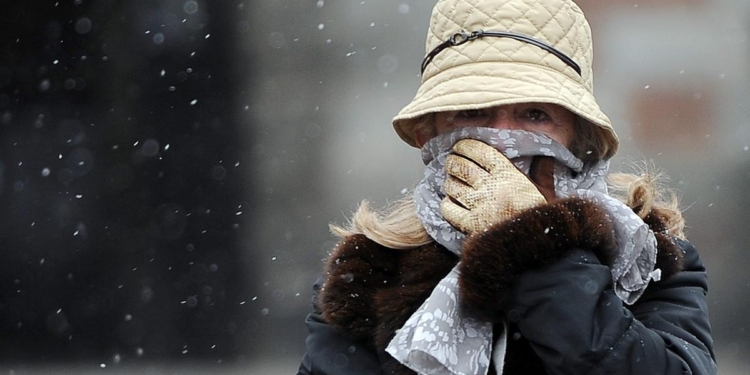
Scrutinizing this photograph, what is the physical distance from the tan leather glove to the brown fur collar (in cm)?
5

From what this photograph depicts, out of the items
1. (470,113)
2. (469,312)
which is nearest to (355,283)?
(469,312)

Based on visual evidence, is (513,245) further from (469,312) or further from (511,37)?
(511,37)

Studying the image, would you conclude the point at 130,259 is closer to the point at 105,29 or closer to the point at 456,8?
the point at 105,29

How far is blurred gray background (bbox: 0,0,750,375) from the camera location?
5.68m

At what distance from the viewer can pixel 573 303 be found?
1.77 m

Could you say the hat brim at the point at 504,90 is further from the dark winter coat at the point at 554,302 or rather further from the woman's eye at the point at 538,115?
the dark winter coat at the point at 554,302

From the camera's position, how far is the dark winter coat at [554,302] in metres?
1.76

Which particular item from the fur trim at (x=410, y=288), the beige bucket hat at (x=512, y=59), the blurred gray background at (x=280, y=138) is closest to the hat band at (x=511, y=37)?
the beige bucket hat at (x=512, y=59)

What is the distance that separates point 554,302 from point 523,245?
0.41 ft

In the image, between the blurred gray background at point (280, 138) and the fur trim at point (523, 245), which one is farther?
the blurred gray background at point (280, 138)

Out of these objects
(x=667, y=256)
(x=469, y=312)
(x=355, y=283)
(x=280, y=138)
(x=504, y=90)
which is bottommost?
(x=667, y=256)

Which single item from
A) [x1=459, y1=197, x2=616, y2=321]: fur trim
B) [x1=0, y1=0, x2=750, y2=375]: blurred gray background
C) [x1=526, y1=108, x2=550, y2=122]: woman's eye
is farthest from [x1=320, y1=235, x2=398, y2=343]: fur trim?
[x1=0, y1=0, x2=750, y2=375]: blurred gray background

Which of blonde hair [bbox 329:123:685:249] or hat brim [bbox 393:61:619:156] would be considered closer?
hat brim [bbox 393:61:619:156]

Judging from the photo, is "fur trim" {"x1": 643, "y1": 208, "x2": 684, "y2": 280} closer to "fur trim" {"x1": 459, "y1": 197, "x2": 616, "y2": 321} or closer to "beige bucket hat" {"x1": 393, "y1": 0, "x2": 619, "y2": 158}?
"fur trim" {"x1": 459, "y1": 197, "x2": 616, "y2": 321}
